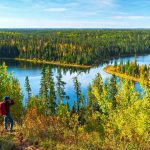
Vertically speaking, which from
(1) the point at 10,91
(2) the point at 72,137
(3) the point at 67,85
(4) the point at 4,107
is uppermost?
(4) the point at 4,107

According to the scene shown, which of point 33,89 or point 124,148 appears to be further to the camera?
point 33,89

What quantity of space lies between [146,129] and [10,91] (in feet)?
127

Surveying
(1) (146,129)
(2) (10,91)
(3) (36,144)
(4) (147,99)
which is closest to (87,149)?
(3) (36,144)

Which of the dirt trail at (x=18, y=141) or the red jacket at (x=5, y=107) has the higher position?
the red jacket at (x=5, y=107)

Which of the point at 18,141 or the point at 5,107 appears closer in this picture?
the point at 18,141

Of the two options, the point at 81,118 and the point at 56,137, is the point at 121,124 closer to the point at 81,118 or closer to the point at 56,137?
the point at 56,137

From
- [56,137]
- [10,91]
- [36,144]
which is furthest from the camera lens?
[10,91]

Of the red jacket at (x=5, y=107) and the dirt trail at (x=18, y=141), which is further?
the red jacket at (x=5, y=107)

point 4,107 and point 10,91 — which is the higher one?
point 4,107

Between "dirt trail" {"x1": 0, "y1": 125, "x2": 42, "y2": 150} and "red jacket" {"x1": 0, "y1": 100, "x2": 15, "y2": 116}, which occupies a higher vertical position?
"red jacket" {"x1": 0, "y1": 100, "x2": 15, "y2": 116}

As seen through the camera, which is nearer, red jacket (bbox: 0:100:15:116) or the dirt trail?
the dirt trail

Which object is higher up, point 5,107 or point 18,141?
point 5,107

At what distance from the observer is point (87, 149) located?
1994cm

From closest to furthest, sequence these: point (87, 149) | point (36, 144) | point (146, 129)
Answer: point (87, 149), point (36, 144), point (146, 129)
